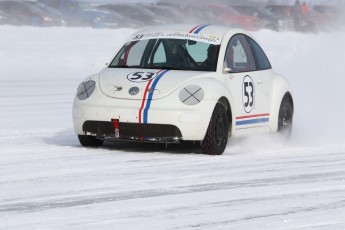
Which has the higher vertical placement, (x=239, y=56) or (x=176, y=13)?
(x=176, y=13)

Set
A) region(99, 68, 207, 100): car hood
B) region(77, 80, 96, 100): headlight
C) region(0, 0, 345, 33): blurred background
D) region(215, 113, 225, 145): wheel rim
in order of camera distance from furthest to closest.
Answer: region(0, 0, 345, 33): blurred background < region(77, 80, 96, 100): headlight < region(215, 113, 225, 145): wheel rim < region(99, 68, 207, 100): car hood

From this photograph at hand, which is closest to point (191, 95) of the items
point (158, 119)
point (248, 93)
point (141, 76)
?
point (158, 119)

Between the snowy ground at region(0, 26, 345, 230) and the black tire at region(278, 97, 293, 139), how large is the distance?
0.71 feet

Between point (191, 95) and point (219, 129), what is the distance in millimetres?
502

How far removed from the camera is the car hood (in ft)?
32.1

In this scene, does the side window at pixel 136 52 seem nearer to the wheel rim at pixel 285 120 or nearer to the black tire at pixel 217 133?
the black tire at pixel 217 133

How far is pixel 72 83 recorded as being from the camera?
2034cm

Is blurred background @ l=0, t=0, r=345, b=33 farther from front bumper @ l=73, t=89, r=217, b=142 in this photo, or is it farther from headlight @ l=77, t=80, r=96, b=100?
front bumper @ l=73, t=89, r=217, b=142

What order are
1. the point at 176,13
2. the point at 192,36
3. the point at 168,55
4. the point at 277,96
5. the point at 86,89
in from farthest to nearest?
the point at 176,13, the point at 277,96, the point at 192,36, the point at 168,55, the point at 86,89

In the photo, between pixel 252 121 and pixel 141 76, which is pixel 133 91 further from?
pixel 252 121

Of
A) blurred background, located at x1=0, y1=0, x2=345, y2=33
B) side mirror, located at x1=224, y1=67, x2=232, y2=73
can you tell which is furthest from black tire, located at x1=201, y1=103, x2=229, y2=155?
blurred background, located at x1=0, y1=0, x2=345, y2=33

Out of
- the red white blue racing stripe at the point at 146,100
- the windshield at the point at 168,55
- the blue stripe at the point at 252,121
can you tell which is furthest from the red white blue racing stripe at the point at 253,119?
the red white blue racing stripe at the point at 146,100

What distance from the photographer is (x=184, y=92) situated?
976 cm

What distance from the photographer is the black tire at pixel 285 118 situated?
1149cm
